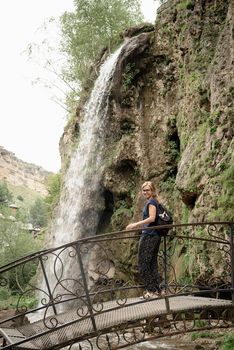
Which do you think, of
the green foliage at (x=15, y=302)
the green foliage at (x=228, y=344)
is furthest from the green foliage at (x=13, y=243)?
the green foliage at (x=228, y=344)

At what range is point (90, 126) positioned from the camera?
19.8 metres

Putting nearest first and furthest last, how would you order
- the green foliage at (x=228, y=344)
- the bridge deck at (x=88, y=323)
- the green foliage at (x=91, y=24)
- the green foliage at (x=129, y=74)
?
the bridge deck at (x=88, y=323) → the green foliage at (x=228, y=344) → the green foliage at (x=129, y=74) → the green foliage at (x=91, y=24)

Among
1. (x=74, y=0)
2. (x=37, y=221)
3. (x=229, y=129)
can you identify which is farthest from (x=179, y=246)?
(x=37, y=221)

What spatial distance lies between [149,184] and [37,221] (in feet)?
234

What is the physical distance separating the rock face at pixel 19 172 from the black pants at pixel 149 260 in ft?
340

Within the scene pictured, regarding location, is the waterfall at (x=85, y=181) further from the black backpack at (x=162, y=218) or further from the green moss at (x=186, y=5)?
the black backpack at (x=162, y=218)

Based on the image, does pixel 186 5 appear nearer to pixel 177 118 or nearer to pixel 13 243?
pixel 177 118

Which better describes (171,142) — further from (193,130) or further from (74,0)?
(74,0)

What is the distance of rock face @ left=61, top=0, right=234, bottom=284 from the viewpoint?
10.8 meters

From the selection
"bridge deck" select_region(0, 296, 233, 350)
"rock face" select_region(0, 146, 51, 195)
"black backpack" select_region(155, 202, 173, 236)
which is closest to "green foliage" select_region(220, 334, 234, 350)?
"bridge deck" select_region(0, 296, 233, 350)

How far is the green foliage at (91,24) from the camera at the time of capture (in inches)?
1087

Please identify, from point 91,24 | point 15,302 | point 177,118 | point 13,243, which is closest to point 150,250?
point 177,118

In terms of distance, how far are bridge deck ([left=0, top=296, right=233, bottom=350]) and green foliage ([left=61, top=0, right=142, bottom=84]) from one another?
2157cm

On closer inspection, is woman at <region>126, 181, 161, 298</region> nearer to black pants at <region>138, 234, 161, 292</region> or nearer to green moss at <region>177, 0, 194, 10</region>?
black pants at <region>138, 234, 161, 292</region>
